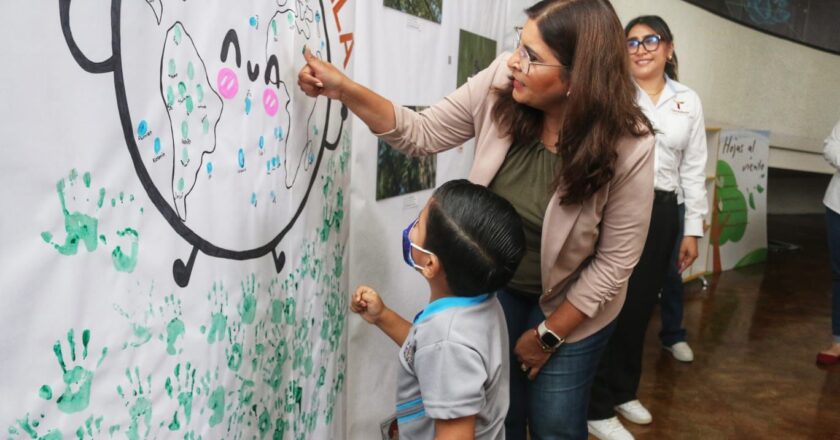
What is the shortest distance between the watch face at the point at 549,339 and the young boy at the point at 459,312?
28cm

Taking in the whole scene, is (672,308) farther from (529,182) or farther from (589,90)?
(589,90)

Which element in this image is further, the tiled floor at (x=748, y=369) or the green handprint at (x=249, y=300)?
the tiled floor at (x=748, y=369)

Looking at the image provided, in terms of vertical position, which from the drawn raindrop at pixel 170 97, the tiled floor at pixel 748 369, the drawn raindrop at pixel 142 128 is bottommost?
the tiled floor at pixel 748 369

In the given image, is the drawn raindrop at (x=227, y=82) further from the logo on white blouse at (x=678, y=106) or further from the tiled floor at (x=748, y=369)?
the tiled floor at (x=748, y=369)

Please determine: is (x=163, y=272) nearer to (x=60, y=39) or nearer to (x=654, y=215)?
(x=60, y=39)

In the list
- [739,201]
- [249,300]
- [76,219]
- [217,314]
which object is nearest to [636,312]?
[249,300]

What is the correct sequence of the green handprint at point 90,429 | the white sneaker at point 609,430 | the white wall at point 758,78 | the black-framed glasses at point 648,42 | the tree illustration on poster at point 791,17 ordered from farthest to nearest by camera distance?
the tree illustration on poster at point 791,17 → the white wall at point 758,78 → the white sneaker at point 609,430 → the black-framed glasses at point 648,42 → the green handprint at point 90,429

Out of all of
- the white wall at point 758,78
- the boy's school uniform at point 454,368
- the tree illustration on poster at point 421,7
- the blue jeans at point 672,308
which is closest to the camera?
the boy's school uniform at point 454,368

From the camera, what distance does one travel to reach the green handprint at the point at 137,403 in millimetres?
1136

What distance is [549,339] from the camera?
1642 mm

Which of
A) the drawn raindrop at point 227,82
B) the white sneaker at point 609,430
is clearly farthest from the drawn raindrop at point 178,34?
the white sneaker at point 609,430

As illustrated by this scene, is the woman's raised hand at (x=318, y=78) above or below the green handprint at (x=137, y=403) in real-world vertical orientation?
above

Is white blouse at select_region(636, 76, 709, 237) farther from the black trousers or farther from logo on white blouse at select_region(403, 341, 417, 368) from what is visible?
logo on white blouse at select_region(403, 341, 417, 368)

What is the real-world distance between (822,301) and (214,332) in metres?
5.00
